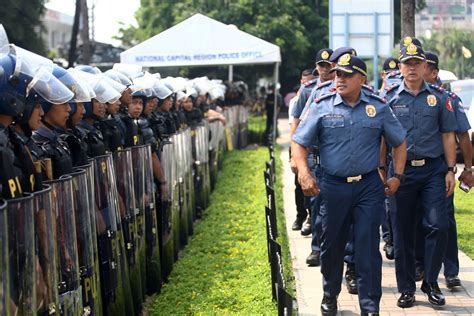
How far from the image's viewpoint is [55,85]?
5484 mm

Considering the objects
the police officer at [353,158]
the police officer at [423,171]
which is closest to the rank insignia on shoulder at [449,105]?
the police officer at [423,171]

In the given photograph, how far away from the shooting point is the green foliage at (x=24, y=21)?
2078 cm

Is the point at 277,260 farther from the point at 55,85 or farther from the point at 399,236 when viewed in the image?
the point at 55,85

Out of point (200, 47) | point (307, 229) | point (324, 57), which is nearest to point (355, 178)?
point (324, 57)

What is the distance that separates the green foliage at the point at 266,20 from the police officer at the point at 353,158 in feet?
93.9

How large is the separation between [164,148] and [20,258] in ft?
16.3

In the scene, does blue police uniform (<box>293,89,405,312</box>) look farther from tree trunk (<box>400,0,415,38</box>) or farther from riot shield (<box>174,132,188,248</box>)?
tree trunk (<box>400,0,415,38</box>)

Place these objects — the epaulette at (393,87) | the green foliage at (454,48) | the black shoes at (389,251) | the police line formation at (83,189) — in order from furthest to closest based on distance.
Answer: the green foliage at (454,48), the black shoes at (389,251), the epaulette at (393,87), the police line formation at (83,189)

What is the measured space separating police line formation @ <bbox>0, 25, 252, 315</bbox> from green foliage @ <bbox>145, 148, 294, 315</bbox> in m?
0.23

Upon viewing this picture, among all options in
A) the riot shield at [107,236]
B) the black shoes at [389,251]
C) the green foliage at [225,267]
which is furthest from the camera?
the black shoes at [389,251]

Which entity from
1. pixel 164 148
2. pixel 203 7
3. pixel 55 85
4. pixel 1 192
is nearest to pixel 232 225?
pixel 164 148

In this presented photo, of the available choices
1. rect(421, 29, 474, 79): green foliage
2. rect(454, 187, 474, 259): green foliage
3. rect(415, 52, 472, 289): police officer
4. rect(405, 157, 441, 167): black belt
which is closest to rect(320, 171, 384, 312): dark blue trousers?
rect(405, 157, 441, 167): black belt

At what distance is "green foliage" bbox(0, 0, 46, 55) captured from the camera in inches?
818

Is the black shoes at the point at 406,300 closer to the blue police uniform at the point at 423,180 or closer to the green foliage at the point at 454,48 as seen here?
the blue police uniform at the point at 423,180
